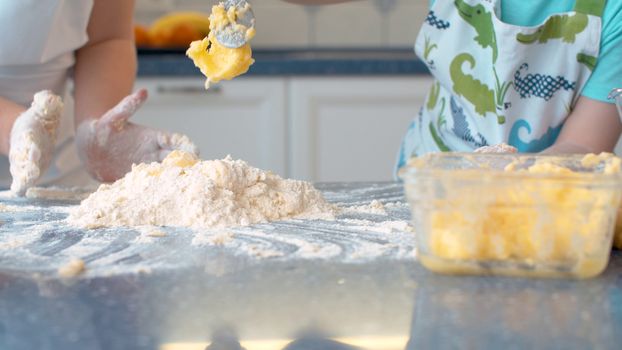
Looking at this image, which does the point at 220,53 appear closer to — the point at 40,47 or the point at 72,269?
the point at 72,269

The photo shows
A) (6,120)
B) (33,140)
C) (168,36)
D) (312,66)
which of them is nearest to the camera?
(33,140)

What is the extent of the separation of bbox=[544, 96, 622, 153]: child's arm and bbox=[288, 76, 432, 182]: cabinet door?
30.5 inches

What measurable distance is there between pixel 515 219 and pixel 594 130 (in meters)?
0.61

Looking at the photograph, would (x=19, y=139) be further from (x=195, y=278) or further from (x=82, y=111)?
(x=195, y=278)

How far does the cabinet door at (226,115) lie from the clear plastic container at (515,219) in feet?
4.41

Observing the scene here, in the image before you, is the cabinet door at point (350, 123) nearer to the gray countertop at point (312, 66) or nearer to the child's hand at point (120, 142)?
the gray countertop at point (312, 66)

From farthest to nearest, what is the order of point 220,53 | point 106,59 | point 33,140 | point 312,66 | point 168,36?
point 168,36 → point 312,66 → point 106,59 → point 33,140 → point 220,53

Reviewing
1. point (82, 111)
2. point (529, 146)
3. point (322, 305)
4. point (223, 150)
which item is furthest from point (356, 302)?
point (223, 150)

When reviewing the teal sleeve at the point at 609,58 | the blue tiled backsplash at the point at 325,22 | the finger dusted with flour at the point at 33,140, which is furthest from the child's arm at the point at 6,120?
the blue tiled backsplash at the point at 325,22

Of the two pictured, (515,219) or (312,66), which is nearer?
(515,219)

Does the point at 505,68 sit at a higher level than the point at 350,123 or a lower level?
higher

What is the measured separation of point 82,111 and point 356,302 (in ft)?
2.81

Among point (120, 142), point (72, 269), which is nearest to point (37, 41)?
point (120, 142)

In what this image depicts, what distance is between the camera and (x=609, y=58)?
109 cm
